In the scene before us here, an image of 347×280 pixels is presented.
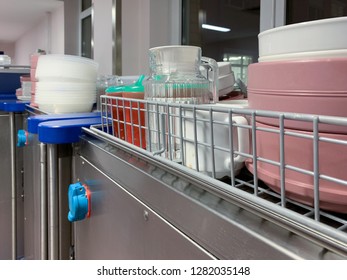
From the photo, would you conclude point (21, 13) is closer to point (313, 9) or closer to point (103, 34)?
point (103, 34)

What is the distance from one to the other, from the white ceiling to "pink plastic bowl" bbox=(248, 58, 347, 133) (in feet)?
14.8

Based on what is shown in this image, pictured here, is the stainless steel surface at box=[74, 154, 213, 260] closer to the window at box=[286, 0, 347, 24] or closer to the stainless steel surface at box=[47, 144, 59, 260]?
the stainless steel surface at box=[47, 144, 59, 260]

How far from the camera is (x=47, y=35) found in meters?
5.02

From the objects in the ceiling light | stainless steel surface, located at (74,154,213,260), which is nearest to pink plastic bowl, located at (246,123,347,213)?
stainless steel surface, located at (74,154,213,260)

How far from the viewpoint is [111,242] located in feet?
2.02

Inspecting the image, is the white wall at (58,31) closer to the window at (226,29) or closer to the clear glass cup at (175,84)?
the window at (226,29)

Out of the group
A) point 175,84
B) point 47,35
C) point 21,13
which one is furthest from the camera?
point 21,13

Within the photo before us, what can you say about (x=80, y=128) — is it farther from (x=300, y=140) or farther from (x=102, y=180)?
(x=300, y=140)

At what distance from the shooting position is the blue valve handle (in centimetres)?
68

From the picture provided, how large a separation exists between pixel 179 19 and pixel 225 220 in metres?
1.84

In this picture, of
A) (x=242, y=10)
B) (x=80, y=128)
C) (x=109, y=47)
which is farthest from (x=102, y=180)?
(x=109, y=47)

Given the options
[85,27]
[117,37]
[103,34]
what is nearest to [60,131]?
[117,37]

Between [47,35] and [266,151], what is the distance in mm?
5306

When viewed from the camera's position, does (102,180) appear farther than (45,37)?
No
